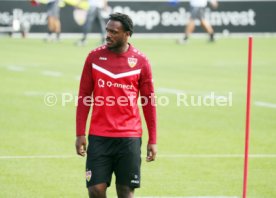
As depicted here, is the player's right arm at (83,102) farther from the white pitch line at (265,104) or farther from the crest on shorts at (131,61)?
the white pitch line at (265,104)

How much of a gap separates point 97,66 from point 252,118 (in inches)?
407

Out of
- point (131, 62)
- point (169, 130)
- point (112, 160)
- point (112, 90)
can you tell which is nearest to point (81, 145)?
point (112, 160)

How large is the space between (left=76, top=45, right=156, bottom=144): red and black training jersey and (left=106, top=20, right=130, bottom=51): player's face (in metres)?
0.09

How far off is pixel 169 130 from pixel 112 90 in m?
8.46

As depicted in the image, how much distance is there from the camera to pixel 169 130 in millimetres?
17578

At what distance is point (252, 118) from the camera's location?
19156 mm

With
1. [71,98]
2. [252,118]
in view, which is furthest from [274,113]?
[71,98]

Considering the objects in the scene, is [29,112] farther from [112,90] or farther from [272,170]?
[112,90]

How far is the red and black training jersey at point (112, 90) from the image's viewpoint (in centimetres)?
917

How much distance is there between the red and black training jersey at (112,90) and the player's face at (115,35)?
9 centimetres

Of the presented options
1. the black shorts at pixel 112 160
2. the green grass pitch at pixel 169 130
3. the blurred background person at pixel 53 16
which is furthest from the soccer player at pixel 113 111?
the blurred background person at pixel 53 16

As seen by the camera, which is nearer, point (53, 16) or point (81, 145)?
point (81, 145)

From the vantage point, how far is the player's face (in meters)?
9.14

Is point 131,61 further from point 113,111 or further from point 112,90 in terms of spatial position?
point 113,111
